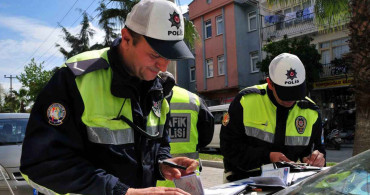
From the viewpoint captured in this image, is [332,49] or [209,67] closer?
[332,49]

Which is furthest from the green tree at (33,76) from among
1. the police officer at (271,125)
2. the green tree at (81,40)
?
the police officer at (271,125)

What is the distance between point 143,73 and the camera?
59.4 inches

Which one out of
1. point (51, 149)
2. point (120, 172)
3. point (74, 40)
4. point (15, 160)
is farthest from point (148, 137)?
point (74, 40)

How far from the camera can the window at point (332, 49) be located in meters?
16.1

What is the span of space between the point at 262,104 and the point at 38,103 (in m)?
1.68

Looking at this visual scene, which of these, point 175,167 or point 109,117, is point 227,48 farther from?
point 109,117

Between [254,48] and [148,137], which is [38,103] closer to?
[148,137]

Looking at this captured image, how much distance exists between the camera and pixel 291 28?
17.7 metres

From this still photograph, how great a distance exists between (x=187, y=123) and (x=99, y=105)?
1510mm

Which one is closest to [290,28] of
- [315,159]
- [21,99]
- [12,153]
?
[12,153]

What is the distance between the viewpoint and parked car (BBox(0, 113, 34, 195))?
4793mm

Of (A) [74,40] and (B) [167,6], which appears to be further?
(A) [74,40]

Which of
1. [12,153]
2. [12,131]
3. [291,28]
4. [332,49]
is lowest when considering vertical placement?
[12,153]

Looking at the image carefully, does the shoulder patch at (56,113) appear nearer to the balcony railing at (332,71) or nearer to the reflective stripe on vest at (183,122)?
the reflective stripe on vest at (183,122)
